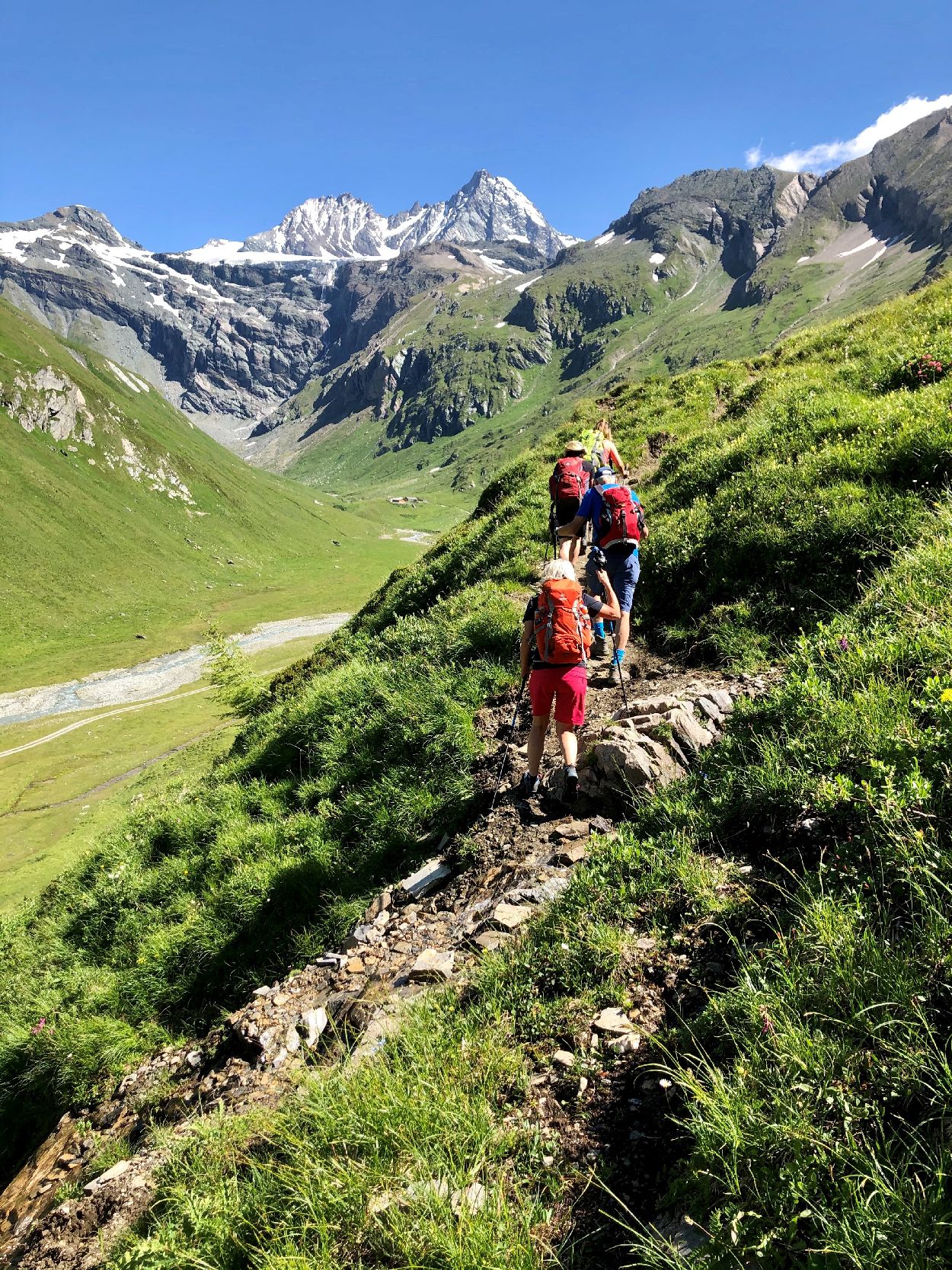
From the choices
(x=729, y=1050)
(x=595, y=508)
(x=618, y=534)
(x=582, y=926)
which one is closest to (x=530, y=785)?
(x=582, y=926)

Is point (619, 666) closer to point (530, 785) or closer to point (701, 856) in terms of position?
point (530, 785)

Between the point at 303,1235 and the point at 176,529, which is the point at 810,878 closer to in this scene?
the point at 303,1235

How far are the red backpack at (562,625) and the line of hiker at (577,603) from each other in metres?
0.01

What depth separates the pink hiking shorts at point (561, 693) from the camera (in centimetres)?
764

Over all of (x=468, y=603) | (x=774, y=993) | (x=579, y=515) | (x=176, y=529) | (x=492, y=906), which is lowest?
(x=492, y=906)

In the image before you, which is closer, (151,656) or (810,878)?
(810,878)

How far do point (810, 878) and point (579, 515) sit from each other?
25.3 ft

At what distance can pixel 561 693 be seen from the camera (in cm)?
770

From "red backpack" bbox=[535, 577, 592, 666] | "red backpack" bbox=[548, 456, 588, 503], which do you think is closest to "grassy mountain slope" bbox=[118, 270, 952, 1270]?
"red backpack" bbox=[535, 577, 592, 666]

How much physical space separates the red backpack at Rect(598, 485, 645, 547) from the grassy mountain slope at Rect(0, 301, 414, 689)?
376ft

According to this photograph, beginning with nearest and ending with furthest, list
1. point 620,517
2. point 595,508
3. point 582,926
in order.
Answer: point 582,926 → point 620,517 → point 595,508

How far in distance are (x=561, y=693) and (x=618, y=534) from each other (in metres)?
3.73

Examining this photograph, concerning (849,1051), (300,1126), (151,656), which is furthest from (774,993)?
(151,656)

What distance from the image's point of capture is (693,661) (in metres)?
9.38
